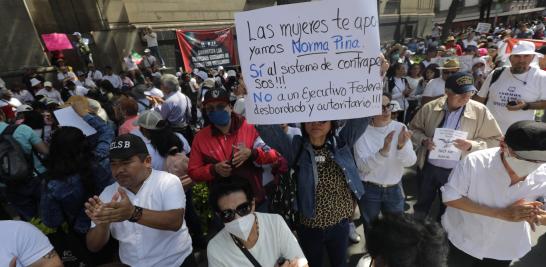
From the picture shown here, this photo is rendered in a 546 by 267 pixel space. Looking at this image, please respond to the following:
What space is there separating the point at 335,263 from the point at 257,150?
1234mm

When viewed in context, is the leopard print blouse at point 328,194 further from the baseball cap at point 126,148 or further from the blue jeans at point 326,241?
the baseball cap at point 126,148

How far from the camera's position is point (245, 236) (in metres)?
1.84

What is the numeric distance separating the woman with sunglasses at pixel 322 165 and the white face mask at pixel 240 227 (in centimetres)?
60

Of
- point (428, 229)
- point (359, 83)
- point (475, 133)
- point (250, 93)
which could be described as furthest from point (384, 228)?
point (475, 133)

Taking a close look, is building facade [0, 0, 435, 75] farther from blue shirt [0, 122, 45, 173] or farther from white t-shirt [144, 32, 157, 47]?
blue shirt [0, 122, 45, 173]

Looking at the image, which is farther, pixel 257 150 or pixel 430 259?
pixel 257 150

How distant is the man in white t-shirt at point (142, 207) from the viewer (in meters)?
1.87

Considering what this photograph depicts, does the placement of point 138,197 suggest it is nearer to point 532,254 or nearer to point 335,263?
point 335,263


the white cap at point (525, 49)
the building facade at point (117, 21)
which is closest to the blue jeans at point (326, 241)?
the white cap at point (525, 49)

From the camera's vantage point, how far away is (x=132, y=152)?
1920mm

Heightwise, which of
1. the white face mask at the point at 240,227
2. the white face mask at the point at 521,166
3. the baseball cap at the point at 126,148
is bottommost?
the white face mask at the point at 240,227

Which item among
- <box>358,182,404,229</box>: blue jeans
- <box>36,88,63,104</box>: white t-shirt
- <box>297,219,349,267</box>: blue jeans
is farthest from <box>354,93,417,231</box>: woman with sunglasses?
<box>36,88,63,104</box>: white t-shirt

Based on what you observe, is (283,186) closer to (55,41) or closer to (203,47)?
(55,41)

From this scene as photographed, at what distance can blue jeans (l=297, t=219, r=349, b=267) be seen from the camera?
8.02ft
